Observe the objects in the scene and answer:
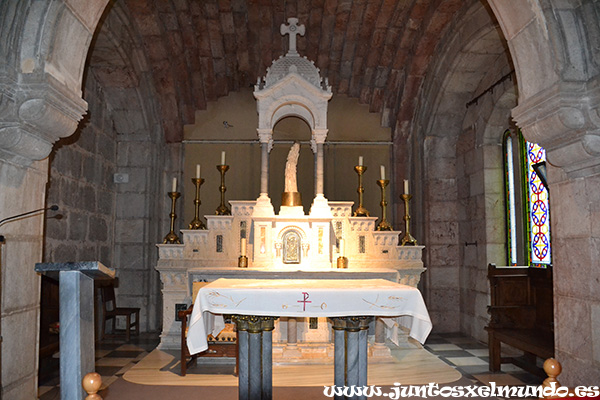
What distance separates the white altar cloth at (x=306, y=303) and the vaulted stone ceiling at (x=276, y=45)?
4719mm

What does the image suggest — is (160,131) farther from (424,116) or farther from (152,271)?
(424,116)

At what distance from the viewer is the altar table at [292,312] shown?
366 centimetres

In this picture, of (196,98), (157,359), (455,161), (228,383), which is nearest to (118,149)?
(196,98)

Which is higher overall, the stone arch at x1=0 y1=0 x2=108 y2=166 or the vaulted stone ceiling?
the vaulted stone ceiling

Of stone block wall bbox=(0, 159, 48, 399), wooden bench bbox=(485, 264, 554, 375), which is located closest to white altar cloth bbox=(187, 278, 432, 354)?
stone block wall bbox=(0, 159, 48, 399)

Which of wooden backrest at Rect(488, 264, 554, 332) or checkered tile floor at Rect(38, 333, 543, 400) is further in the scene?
wooden backrest at Rect(488, 264, 554, 332)

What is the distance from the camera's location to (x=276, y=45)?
844 cm

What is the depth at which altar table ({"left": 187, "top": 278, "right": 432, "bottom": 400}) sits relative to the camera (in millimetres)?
3656

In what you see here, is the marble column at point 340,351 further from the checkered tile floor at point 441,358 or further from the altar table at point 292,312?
the checkered tile floor at point 441,358

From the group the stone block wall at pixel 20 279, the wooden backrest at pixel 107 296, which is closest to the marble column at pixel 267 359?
the stone block wall at pixel 20 279

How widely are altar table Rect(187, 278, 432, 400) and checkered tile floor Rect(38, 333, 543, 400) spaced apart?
197 cm

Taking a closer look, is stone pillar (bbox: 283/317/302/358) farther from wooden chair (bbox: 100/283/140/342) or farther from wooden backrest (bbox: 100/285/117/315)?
wooden backrest (bbox: 100/285/117/315)

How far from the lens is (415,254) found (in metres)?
7.05

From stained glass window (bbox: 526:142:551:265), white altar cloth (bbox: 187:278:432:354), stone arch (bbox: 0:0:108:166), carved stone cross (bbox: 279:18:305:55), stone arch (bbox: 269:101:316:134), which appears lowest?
white altar cloth (bbox: 187:278:432:354)
